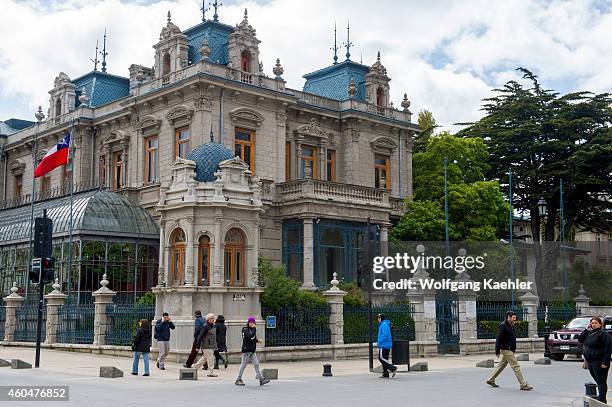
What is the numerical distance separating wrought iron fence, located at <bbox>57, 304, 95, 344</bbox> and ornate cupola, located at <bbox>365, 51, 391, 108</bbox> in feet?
75.7

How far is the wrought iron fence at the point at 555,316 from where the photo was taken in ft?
118

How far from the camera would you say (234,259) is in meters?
25.3

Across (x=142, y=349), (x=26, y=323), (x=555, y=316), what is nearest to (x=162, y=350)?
(x=142, y=349)

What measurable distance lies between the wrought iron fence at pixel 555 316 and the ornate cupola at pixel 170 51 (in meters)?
20.7

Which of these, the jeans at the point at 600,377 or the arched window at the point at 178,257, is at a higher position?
the arched window at the point at 178,257

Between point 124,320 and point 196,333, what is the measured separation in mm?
5985

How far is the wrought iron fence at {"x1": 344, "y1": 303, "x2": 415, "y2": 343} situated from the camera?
94.1 ft

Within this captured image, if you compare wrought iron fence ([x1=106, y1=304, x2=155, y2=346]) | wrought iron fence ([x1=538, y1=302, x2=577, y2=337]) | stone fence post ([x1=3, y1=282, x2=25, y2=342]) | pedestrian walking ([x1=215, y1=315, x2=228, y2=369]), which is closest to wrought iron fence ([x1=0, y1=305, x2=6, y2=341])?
stone fence post ([x1=3, y1=282, x2=25, y2=342])

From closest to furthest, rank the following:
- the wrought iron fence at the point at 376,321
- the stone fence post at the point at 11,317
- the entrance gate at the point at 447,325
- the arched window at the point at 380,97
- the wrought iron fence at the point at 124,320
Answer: the wrought iron fence at the point at 124,320
the wrought iron fence at the point at 376,321
the entrance gate at the point at 447,325
the stone fence post at the point at 11,317
the arched window at the point at 380,97

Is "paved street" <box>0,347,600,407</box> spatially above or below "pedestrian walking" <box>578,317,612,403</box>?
below

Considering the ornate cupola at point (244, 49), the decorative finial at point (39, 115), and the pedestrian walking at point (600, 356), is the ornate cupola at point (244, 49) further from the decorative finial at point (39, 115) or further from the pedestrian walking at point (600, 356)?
the pedestrian walking at point (600, 356)

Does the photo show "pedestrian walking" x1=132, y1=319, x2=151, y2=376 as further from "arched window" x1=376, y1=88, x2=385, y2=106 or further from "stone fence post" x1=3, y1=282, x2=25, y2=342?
"arched window" x1=376, y1=88, x2=385, y2=106

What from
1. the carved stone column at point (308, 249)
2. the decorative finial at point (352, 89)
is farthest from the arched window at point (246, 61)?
the carved stone column at point (308, 249)

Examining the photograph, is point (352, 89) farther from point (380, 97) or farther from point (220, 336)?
point (220, 336)
